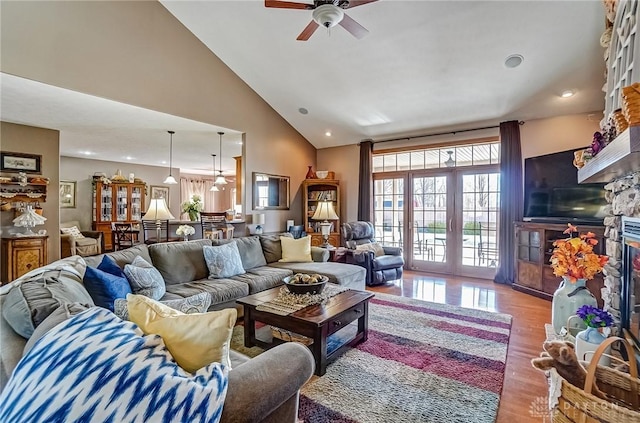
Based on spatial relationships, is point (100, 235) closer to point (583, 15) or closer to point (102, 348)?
point (102, 348)

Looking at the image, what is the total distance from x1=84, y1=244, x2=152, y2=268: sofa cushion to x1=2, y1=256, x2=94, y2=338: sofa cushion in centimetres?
82

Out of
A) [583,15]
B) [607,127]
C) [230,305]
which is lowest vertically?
[230,305]

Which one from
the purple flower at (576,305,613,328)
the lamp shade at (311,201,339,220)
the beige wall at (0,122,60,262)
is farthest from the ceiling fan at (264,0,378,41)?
the beige wall at (0,122,60,262)

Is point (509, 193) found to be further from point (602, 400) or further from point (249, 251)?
point (602, 400)

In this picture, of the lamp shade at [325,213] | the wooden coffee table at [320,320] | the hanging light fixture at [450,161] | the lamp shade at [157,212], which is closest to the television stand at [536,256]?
the hanging light fixture at [450,161]

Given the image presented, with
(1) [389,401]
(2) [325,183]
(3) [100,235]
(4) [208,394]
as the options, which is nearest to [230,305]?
(1) [389,401]

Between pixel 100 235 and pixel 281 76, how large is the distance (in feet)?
19.5

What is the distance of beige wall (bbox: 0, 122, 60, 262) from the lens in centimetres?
461

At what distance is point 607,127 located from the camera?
229cm

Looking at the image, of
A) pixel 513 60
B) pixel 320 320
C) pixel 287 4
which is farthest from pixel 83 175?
pixel 513 60

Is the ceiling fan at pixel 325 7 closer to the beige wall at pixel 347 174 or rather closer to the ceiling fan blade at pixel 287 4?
the ceiling fan blade at pixel 287 4

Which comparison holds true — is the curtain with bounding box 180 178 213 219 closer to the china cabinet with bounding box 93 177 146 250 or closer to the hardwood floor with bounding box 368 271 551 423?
the china cabinet with bounding box 93 177 146 250

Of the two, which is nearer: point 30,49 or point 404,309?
point 30,49

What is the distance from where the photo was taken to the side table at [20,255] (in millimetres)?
4324
